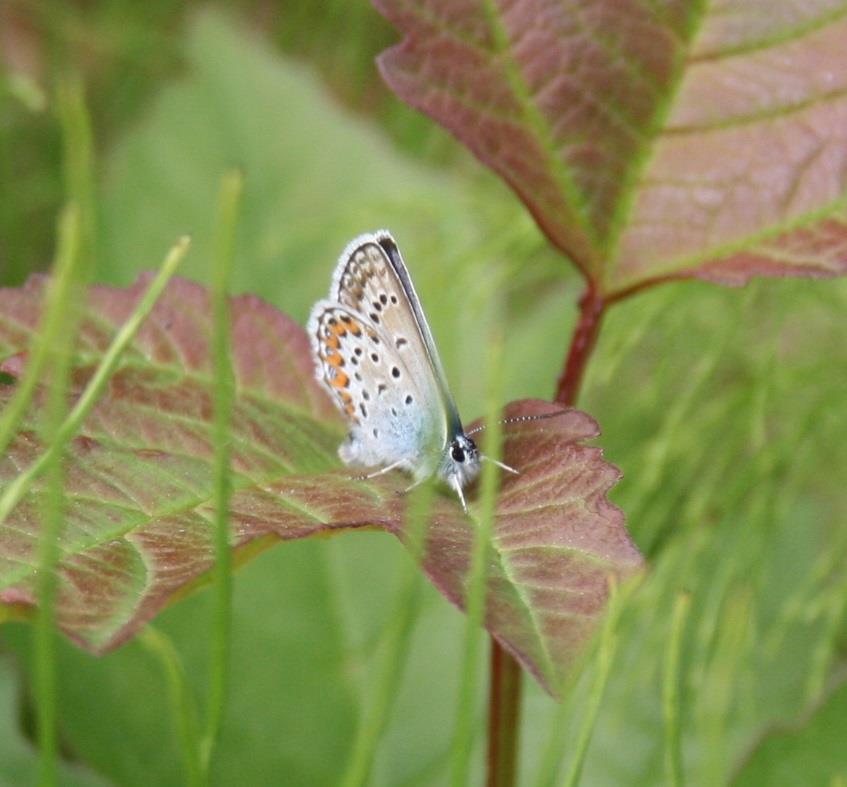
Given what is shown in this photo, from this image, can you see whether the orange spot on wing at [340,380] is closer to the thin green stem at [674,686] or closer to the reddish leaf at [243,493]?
the reddish leaf at [243,493]

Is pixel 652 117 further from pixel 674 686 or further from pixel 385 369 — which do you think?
pixel 674 686

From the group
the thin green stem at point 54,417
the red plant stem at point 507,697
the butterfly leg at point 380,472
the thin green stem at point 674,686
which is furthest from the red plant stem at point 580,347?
the thin green stem at point 54,417

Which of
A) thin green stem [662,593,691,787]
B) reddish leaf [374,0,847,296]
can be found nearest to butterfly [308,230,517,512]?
reddish leaf [374,0,847,296]

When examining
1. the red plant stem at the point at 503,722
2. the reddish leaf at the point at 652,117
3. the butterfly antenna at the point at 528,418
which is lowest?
the red plant stem at the point at 503,722

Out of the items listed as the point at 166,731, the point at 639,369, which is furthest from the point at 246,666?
the point at 639,369

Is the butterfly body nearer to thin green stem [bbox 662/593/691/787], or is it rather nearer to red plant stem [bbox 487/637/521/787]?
red plant stem [bbox 487/637/521/787]

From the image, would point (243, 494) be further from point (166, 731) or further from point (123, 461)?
point (166, 731)
